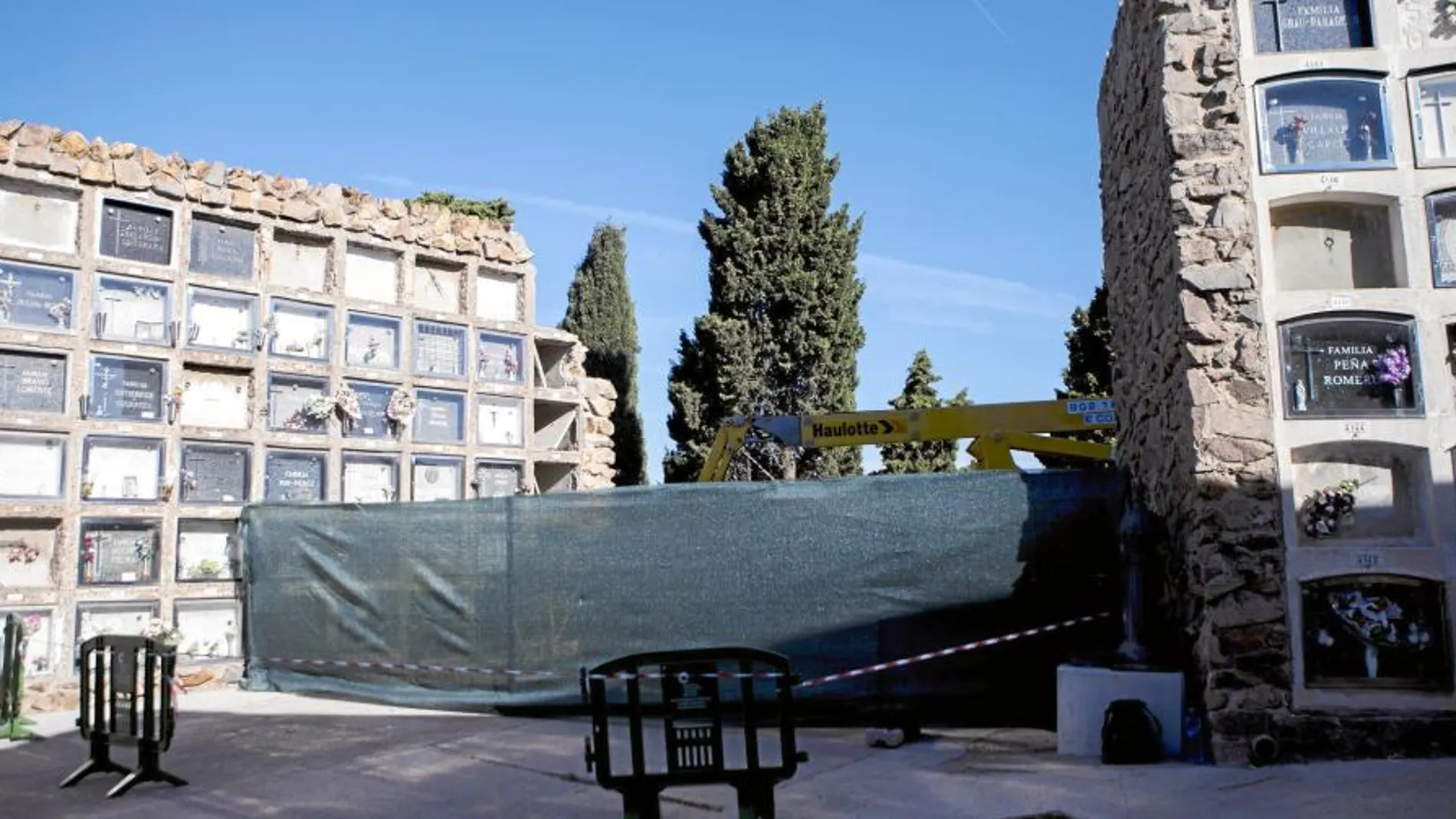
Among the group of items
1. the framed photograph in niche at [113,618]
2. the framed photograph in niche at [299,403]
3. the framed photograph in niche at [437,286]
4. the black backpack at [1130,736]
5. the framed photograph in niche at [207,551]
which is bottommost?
the black backpack at [1130,736]

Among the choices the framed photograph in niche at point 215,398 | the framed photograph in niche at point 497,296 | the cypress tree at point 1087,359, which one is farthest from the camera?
the cypress tree at point 1087,359

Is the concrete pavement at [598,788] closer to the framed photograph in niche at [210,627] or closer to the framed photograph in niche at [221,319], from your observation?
the framed photograph in niche at [210,627]

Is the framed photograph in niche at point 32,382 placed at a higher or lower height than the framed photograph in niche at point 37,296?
lower

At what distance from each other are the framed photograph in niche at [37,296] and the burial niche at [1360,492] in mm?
7540

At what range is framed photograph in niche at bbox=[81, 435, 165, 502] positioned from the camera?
7789 millimetres

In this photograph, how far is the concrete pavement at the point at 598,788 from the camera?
14.1 feet

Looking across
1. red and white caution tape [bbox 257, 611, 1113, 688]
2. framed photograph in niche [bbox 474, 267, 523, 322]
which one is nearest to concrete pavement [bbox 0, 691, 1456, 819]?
red and white caution tape [bbox 257, 611, 1113, 688]

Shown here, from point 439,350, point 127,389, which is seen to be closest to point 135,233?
point 127,389

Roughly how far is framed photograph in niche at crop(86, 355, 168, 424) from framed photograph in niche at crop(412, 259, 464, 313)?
6.86ft

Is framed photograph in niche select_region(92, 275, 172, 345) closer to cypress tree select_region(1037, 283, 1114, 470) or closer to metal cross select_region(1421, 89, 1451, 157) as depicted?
metal cross select_region(1421, 89, 1451, 157)

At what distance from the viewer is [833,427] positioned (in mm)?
9508

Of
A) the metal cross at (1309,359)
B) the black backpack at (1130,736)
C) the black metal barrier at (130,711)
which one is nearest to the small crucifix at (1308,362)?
the metal cross at (1309,359)

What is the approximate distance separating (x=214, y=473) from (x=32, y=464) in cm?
116

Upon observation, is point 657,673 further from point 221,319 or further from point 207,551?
point 221,319
